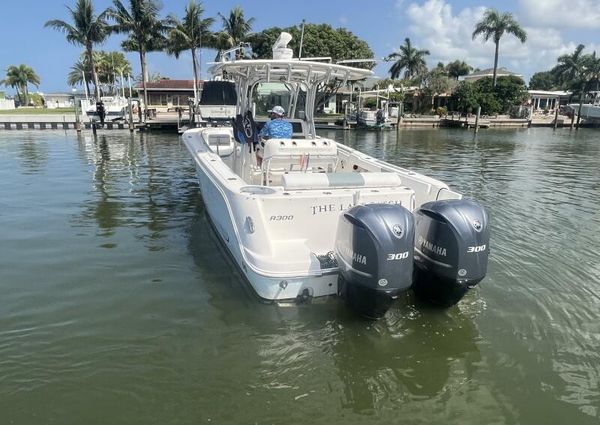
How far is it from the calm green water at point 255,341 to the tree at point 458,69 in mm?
64383

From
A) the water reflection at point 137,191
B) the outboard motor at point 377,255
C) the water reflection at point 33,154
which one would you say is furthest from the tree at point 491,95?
the outboard motor at point 377,255

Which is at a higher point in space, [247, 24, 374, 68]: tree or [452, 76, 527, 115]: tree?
[247, 24, 374, 68]: tree

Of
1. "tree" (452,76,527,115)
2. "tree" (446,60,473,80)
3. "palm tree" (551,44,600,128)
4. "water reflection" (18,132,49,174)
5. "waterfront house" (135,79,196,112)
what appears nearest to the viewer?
"water reflection" (18,132,49,174)

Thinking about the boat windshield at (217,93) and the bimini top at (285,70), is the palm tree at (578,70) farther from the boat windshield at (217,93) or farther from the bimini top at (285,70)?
the bimini top at (285,70)

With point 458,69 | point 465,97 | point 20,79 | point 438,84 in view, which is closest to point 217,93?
point 465,97

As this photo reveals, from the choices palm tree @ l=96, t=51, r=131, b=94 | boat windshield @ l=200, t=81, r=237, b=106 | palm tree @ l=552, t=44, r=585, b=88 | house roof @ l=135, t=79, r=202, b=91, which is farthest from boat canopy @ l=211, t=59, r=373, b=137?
palm tree @ l=552, t=44, r=585, b=88

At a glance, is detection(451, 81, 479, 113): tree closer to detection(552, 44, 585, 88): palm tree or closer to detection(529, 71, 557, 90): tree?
detection(552, 44, 585, 88): palm tree

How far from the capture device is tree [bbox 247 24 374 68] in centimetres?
4625

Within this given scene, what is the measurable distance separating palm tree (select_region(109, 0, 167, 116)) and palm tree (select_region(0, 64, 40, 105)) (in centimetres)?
5857

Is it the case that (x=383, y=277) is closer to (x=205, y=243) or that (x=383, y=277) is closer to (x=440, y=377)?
(x=440, y=377)

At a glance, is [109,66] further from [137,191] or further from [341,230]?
[341,230]

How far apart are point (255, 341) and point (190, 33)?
3676 cm

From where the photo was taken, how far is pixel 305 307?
4668mm

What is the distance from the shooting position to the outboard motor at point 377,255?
3838 millimetres
